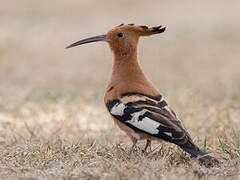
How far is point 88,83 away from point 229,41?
4.34m

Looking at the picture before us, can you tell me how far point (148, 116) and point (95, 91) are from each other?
12.2ft

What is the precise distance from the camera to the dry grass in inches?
163

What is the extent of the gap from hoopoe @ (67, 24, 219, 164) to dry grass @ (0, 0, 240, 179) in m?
0.16

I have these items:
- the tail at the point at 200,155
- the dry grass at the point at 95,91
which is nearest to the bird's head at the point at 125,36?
the dry grass at the point at 95,91

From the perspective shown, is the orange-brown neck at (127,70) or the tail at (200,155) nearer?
the tail at (200,155)

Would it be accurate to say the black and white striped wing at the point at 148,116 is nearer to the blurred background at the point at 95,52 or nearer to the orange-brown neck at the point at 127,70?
the orange-brown neck at the point at 127,70

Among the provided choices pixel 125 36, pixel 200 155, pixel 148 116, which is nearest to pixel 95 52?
pixel 125 36

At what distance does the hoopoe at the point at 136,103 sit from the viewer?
4105mm

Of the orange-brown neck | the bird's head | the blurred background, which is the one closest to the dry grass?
the blurred background

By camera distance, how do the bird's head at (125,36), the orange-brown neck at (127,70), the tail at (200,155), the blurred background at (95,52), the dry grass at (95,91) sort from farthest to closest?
1. the blurred background at (95,52)
2. the bird's head at (125,36)
3. the orange-brown neck at (127,70)
4. the dry grass at (95,91)
5. the tail at (200,155)

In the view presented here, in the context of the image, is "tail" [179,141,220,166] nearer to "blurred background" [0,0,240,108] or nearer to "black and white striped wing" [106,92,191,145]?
"black and white striped wing" [106,92,191,145]

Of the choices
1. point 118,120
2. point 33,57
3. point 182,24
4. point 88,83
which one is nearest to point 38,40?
point 33,57

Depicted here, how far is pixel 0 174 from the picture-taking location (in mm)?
3943

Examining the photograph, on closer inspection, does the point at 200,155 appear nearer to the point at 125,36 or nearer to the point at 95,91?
the point at 125,36
